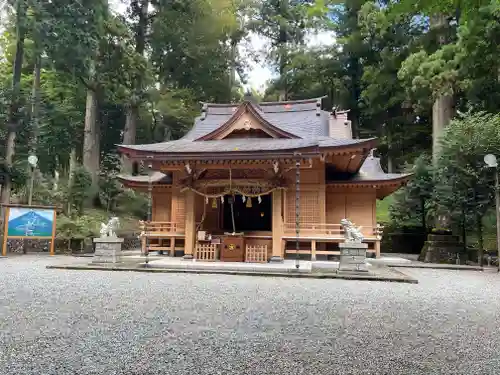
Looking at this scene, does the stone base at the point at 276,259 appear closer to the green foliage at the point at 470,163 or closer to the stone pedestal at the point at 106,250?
the stone pedestal at the point at 106,250

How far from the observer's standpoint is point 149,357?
3.15 meters

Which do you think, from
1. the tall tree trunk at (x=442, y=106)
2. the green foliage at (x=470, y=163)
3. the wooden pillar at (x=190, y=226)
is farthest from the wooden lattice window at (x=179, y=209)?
the tall tree trunk at (x=442, y=106)

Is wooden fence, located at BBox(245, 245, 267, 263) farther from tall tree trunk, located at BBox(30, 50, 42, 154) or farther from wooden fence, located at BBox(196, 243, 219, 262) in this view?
tall tree trunk, located at BBox(30, 50, 42, 154)

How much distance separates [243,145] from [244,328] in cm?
804

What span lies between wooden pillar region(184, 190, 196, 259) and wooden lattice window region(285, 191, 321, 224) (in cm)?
295

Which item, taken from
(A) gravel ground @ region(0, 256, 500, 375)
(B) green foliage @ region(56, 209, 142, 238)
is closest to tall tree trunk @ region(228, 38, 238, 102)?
(B) green foliage @ region(56, 209, 142, 238)

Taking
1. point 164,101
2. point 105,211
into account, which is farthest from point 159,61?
point 105,211

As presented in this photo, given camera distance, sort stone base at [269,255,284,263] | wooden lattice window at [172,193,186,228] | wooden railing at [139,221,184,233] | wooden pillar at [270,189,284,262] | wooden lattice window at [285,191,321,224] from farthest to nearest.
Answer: wooden lattice window at [172,193,186,228] < wooden railing at [139,221,184,233] < wooden lattice window at [285,191,321,224] < wooden pillar at [270,189,284,262] < stone base at [269,255,284,263]

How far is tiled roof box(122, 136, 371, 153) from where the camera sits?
10656mm

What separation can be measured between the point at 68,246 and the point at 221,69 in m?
16.2

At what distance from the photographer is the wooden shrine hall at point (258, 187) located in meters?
10.8

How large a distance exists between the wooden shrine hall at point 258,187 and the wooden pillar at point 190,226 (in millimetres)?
30

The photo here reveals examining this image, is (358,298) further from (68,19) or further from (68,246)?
(68,19)

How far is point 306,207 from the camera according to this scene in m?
12.3
